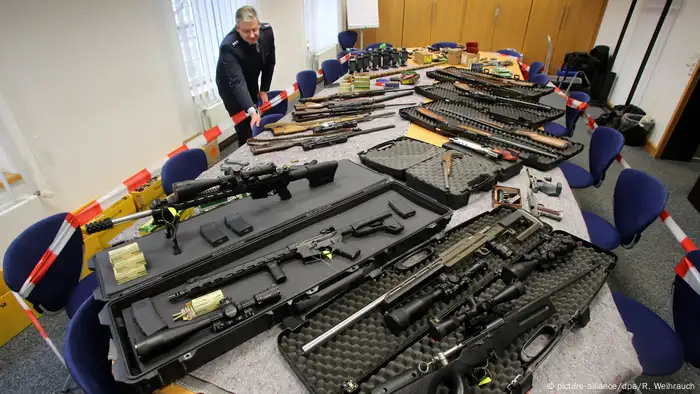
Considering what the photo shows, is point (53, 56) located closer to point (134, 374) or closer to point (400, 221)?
point (134, 374)

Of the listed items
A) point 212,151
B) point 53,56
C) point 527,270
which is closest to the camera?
point 527,270

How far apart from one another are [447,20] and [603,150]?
7.95m

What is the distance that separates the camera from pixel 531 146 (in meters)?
3.13

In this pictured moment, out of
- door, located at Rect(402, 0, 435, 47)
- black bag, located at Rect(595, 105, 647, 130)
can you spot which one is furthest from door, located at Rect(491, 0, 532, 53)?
black bag, located at Rect(595, 105, 647, 130)

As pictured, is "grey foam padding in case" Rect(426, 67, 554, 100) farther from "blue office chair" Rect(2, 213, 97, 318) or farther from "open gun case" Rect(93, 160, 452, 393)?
"blue office chair" Rect(2, 213, 97, 318)

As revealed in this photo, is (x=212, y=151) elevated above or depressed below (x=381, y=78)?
below

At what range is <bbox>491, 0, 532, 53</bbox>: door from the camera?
30.4 feet

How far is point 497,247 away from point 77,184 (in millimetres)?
3770

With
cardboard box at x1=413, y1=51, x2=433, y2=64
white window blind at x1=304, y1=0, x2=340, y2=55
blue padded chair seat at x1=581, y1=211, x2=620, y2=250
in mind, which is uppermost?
white window blind at x1=304, y1=0, x2=340, y2=55

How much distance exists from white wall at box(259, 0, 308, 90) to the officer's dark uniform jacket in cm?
214

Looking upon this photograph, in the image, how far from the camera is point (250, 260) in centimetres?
179

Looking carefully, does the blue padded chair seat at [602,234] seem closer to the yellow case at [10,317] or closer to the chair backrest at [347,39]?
the yellow case at [10,317]

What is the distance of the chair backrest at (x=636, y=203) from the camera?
95.3 inches

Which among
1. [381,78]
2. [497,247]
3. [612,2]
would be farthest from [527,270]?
[612,2]
